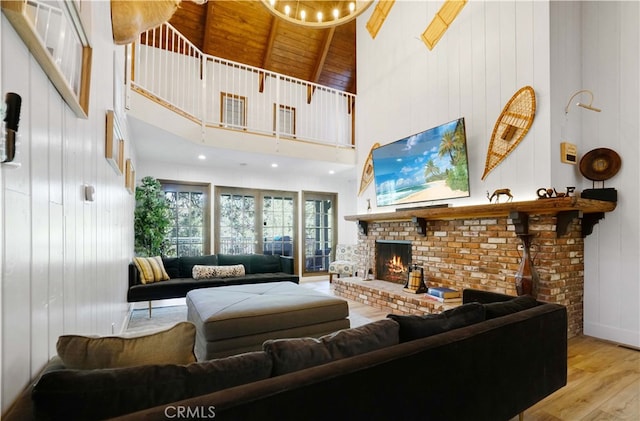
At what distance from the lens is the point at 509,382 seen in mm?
1599

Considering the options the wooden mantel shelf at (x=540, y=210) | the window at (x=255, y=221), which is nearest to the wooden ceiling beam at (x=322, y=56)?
the window at (x=255, y=221)

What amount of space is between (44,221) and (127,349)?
55 cm

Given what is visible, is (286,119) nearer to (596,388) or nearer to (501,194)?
(501,194)

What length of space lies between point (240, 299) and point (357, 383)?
2017 mm

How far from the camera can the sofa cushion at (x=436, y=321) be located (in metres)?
1.44

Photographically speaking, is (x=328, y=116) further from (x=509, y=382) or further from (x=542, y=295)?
(x=509, y=382)

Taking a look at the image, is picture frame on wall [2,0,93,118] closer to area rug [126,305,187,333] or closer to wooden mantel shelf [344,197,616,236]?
area rug [126,305,187,333]

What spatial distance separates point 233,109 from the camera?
20.2 feet

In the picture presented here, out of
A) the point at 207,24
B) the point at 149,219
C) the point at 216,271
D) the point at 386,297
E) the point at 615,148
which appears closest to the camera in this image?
the point at 615,148

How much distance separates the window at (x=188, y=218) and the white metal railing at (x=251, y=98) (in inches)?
55.5

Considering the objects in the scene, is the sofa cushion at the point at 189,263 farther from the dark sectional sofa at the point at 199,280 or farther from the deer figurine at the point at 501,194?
the deer figurine at the point at 501,194

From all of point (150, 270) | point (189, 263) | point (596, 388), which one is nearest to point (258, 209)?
point (189, 263)

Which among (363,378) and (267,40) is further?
(267,40)

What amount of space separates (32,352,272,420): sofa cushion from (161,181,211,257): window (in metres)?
5.27
